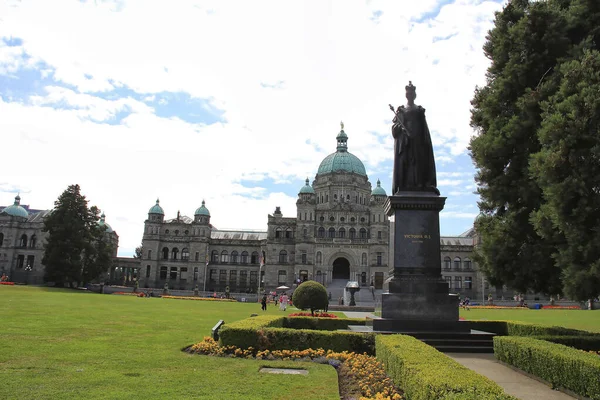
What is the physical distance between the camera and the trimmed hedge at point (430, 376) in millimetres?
5184

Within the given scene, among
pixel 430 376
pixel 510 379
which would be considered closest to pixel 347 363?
pixel 510 379

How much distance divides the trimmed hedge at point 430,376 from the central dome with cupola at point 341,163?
75398 millimetres

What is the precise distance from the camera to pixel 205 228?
84.9 metres

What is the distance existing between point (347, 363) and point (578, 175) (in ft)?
21.4

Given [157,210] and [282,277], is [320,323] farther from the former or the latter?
[157,210]

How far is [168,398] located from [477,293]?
7913 cm

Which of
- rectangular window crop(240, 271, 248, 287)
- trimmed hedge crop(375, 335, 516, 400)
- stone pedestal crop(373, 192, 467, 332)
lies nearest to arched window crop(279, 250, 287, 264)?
rectangular window crop(240, 271, 248, 287)

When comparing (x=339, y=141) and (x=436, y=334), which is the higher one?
(x=339, y=141)

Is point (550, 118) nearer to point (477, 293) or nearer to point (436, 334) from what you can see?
point (436, 334)

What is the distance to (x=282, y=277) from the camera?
78312mm

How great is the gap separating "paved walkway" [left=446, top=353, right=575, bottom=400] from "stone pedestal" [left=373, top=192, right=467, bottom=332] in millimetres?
1486

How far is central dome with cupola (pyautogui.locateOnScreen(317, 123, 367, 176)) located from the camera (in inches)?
3317

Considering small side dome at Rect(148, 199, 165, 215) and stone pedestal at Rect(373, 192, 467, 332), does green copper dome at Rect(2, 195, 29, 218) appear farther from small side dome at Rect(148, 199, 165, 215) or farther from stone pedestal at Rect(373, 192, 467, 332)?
stone pedestal at Rect(373, 192, 467, 332)

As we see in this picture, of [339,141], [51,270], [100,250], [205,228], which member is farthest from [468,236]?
[51,270]
